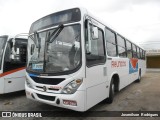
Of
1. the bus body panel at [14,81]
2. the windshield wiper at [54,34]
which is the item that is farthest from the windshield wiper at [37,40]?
the bus body panel at [14,81]

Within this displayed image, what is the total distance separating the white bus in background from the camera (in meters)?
6.79

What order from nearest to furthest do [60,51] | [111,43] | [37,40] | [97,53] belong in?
[60,51] → [97,53] → [37,40] → [111,43]

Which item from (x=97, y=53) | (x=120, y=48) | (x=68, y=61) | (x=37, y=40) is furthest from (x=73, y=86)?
(x=120, y=48)

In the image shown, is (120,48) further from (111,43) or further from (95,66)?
(95,66)

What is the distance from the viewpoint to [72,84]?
423cm

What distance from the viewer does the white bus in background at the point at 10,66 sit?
267 inches

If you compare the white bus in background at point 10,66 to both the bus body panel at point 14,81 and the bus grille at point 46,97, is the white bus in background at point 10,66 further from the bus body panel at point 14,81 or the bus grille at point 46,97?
the bus grille at point 46,97

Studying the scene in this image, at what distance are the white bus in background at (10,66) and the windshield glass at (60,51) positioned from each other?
1948 mm

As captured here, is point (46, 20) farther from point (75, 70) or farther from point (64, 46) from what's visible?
point (75, 70)

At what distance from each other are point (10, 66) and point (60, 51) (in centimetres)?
342

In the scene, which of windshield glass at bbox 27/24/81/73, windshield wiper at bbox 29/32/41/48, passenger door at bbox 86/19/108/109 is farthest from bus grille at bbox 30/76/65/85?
windshield wiper at bbox 29/32/41/48

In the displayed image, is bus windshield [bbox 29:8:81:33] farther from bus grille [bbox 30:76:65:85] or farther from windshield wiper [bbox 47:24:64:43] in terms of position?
bus grille [bbox 30:76:65:85]

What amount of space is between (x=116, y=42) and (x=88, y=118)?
341 cm

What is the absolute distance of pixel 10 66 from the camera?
7062mm
